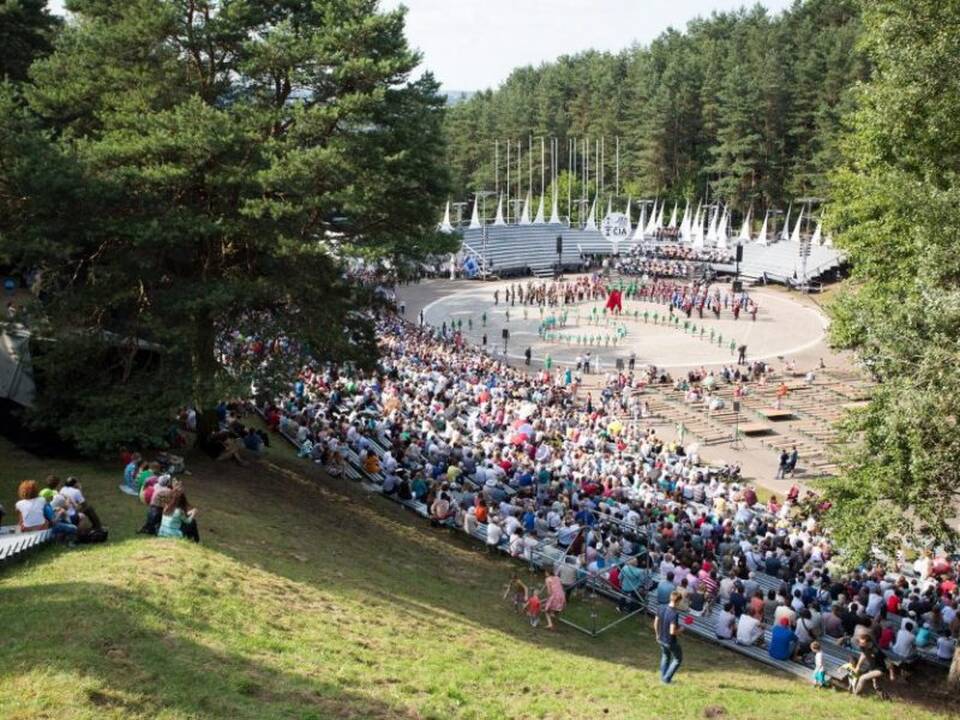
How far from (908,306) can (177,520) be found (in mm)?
11397

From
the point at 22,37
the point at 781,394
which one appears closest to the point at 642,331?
the point at 781,394

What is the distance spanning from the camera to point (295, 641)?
35.4 feet

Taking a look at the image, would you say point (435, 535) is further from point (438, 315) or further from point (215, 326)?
point (438, 315)

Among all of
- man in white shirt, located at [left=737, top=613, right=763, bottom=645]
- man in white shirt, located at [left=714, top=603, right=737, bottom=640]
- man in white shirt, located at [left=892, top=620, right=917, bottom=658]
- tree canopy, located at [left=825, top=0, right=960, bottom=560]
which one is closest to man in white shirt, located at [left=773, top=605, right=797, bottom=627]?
→ man in white shirt, located at [left=737, top=613, right=763, bottom=645]

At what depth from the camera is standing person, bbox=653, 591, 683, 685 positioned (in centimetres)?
1179

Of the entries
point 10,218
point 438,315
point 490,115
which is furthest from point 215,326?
point 490,115

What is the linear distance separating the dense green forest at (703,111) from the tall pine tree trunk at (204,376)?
58385 millimetres

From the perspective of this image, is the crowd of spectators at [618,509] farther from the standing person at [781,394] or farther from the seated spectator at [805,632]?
the standing person at [781,394]

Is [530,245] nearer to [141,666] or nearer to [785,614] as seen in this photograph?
[785,614]

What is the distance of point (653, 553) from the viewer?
688 inches

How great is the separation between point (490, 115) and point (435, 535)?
10161 centimetres

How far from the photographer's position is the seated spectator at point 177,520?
13117 mm

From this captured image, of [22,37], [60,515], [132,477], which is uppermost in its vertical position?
[22,37]

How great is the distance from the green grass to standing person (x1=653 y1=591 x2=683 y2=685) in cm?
30
